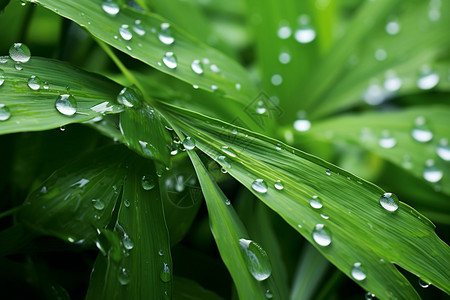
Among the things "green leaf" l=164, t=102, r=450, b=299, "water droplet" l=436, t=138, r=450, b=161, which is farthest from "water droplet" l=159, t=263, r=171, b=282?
"water droplet" l=436, t=138, r=450, b=161

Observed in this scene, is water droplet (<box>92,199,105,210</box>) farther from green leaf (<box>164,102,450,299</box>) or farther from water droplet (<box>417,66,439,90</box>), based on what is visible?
water droplet (<box>417,66,439,90</box>)

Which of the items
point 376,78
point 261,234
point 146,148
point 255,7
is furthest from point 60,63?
point 376,78

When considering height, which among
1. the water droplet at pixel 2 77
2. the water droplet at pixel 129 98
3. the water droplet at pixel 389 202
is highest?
the water droplet at pixel 389 202

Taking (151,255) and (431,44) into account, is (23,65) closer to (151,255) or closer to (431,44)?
(151,255)

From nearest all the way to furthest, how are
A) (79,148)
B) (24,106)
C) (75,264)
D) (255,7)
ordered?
(24,106), (79,148), (75,264), (255,7)

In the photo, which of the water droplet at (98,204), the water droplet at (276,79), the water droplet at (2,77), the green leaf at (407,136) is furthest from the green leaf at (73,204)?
the water droplet at (276,79)

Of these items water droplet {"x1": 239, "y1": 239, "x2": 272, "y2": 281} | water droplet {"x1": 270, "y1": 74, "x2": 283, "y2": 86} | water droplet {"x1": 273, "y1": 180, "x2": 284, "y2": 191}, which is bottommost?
water droplet {"x1": 239, "y1": 239, "x2": 272, "y2": 281}

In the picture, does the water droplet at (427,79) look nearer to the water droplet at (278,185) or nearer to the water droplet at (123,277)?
the water droplet at (278,185)
